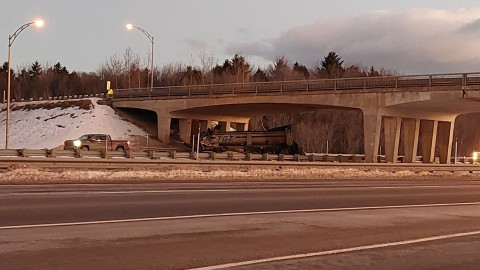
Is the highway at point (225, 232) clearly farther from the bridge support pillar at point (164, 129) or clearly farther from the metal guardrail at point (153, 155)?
the bridge support pillar at point (164, 129)

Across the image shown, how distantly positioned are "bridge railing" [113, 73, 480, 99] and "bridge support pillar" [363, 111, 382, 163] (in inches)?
94.4

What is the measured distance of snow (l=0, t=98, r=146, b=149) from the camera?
2564 inches

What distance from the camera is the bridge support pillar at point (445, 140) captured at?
56.3 meters

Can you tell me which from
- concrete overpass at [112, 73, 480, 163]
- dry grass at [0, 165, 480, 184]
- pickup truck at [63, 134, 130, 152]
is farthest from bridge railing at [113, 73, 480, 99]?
pickup truck at [63, 134, 130, 152]

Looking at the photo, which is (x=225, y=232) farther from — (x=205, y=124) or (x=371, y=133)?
(x=205, y=124)

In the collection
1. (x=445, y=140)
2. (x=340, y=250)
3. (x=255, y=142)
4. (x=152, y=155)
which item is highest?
A: (x=340, y=250)

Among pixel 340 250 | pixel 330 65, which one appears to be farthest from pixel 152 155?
pixel 330 65

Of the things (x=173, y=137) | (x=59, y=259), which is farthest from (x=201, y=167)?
(x=173, y=137)

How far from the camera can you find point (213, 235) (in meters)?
10.6

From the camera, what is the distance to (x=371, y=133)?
48312 millimetres

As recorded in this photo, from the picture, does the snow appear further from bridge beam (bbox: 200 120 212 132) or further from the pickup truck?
the pickup truck

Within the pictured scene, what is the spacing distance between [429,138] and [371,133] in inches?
399

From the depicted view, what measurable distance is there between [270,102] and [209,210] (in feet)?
137

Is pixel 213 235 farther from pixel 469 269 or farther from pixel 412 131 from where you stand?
pixel 412 131
